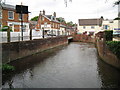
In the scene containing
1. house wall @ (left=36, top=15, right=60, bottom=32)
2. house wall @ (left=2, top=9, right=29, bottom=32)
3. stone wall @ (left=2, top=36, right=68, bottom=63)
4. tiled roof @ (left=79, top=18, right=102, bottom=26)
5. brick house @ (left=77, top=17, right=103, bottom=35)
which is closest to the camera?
stone wall @ (left=2, top=36, right=68, bottom=63)

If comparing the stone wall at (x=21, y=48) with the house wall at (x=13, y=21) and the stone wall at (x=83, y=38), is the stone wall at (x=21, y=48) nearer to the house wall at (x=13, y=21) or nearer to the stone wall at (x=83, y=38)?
the house wall at (x=13, y=21)


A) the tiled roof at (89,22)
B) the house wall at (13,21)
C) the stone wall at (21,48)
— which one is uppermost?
the tiled roof at (89,22)

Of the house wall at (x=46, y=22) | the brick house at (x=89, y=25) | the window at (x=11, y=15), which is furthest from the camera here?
the brick house at (x=89, y=25)

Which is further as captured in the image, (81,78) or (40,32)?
(40,32)

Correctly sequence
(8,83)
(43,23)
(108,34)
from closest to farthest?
(8,83)
(108,34)
(43,23)

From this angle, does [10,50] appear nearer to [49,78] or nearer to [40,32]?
[49,78]

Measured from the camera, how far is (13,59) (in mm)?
18000

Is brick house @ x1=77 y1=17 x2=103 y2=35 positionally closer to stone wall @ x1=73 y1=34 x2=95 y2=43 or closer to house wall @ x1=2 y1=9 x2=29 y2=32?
stone wall @ x1=73 y1=34 x2=95 y2=43

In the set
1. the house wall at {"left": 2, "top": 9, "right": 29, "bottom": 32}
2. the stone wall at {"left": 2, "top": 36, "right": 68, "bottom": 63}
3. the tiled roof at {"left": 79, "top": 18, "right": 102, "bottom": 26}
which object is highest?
the tiled roof at {"left": 79, "top": 18, "right": 102, "bottom": 26}

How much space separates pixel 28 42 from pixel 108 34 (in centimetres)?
1215

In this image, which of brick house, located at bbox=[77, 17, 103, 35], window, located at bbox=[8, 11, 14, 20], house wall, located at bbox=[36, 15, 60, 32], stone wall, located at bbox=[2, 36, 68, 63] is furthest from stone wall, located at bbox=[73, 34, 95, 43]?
window, located at bbox=[8, 11, 14, 20]

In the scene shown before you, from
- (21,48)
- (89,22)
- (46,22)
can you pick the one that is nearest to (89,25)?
(89,22)

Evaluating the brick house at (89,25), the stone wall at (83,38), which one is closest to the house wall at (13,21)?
the stone wall at (83,38)

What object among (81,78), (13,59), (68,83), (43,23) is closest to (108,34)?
(81,78)
